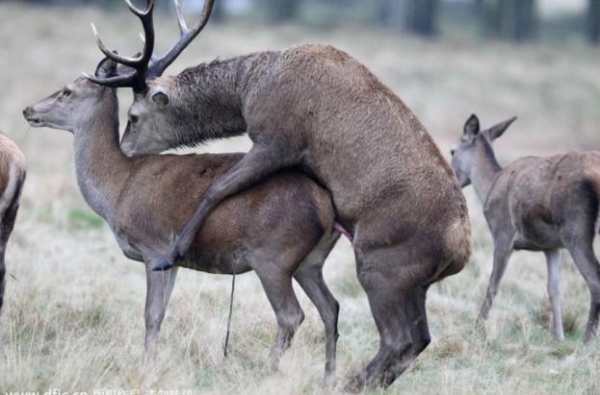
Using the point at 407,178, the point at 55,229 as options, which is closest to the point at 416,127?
the point at 407,178

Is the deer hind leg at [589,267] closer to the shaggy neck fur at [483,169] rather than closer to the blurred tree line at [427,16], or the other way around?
the shaggy neck fur at [483,169]

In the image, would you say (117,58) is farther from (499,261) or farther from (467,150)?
(467,150)

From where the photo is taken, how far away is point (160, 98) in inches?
362

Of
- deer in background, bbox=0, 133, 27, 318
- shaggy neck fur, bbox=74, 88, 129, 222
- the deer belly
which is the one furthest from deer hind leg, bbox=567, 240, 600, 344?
deer in background, bbox=0, 133, 27, 318

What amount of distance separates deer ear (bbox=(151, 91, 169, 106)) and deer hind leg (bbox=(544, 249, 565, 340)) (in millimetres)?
4016

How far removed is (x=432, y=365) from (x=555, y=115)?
20660 millimetres

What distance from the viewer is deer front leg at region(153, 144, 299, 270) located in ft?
26.5

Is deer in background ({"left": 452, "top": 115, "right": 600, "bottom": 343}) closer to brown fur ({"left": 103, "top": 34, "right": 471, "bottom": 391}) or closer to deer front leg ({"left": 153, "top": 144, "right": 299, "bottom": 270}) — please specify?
brown fur ({"left": 103, "top": 34, "right": 471, "bottom": 391})

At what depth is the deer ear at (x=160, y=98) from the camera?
30.1 ft

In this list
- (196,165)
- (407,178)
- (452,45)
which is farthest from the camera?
(452,45)

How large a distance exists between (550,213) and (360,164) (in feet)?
10.4

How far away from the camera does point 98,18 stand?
33906mm

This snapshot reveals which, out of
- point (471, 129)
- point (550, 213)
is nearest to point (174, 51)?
point (550, 213)

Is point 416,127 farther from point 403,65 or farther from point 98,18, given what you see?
point 98,18
